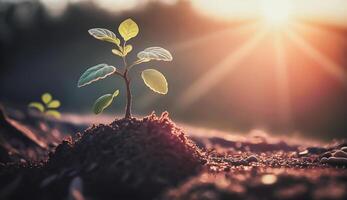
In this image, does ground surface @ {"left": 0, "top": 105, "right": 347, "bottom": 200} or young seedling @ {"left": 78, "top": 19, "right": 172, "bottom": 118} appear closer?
ground surface @ {"left": 0, "top": 105, "right": 347, "bottom": 200}

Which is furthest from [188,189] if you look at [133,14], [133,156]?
[133,14]

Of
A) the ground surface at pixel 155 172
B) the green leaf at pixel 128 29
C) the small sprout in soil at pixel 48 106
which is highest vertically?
the small sprout in soil at pixel 48 106

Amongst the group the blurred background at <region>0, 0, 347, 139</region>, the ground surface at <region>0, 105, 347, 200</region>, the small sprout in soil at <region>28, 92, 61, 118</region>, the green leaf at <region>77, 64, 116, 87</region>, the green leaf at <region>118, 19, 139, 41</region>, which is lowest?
the ground surface at <region>0, 105, 347, 200</region>

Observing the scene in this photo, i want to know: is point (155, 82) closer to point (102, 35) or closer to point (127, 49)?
point (127, 49)

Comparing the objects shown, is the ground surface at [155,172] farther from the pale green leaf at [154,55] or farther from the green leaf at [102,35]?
the green leaf at [102,35]

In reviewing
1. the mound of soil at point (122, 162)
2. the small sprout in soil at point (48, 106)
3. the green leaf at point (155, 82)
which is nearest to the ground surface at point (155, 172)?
the mound of soil at point (122, 162)

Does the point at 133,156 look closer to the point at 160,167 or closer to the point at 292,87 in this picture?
the point at 160,167

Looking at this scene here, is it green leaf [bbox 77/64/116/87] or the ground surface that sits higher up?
green leaf [bbox 77/64/116/87]

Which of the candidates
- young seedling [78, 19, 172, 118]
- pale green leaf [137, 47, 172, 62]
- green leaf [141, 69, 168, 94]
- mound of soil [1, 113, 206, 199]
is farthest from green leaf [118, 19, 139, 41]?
mound of soil [1, 113, 206, 199]

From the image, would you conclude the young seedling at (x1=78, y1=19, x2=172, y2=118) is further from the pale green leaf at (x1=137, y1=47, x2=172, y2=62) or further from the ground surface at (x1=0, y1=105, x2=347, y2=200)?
the ground surface at (x1=0, y1=105, x2=347, y2=200)
